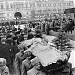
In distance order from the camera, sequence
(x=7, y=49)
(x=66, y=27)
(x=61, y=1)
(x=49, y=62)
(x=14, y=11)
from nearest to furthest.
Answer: (x=49, y=62) → (x=7, y=49) → (x=66, y=27) → (x=14, y=11) → (x=61, y=1)

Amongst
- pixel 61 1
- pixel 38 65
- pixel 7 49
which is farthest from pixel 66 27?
pixel 61 1

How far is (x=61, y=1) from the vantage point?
127 feet

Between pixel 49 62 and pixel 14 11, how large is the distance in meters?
35.1

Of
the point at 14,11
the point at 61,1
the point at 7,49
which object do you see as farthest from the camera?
the point at 61,1

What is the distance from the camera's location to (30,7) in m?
37.5

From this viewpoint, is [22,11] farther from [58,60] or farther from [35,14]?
[58,60]

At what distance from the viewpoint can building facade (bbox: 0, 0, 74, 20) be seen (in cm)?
3641

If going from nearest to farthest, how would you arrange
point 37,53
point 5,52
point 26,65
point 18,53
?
point 37,53
point 26,65
point 18,53
point 5,52

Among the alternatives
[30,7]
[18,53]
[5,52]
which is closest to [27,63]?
[18,53]

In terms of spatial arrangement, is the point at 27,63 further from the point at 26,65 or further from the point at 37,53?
the point at 37,53

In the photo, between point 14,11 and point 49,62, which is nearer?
point 49,62

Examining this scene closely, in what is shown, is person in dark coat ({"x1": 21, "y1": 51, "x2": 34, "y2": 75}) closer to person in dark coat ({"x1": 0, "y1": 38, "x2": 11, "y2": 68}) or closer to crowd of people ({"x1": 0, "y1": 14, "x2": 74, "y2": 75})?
crowd of people ({"x1": 0, "y1": 14, "x2": 74, "y2": 75})

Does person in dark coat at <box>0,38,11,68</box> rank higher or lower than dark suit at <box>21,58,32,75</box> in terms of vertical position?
lower

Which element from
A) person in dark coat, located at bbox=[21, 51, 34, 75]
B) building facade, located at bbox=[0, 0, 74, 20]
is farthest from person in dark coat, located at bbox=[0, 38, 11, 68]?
building facade, located at bbox=[0, 0, 74, 20]
